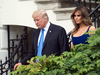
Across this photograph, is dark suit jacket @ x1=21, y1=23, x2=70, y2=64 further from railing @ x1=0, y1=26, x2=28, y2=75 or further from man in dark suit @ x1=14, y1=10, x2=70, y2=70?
railing @ x1=0, y1=26, x2=28, y2=75

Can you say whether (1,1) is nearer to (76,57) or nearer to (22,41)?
(22,41)

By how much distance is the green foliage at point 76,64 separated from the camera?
2055mm

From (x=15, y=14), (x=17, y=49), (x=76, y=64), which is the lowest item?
(x=17, y=49)

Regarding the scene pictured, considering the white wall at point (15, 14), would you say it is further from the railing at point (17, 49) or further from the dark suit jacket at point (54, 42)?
the dark suit jacket at point (54, 42)

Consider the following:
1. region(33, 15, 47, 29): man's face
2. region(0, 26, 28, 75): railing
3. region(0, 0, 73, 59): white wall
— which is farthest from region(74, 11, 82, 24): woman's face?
region(0, 26, 28, 75): railing

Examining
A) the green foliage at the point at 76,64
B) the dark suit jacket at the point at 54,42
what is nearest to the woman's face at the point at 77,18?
the dark suit jacket at the point at 54,42

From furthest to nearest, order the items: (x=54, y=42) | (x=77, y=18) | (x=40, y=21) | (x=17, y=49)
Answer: (x=17, y=49), (x=77, y=18), (x=54, y=42), (x=40, y=21)

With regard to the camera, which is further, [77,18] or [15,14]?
[15,14]

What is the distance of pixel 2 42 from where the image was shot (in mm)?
6590

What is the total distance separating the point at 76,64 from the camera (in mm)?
2127

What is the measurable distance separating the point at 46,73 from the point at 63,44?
1.14 metres

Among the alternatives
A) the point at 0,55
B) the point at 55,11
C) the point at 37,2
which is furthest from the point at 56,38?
the point at 0,55

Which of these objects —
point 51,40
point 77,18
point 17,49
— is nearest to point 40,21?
point 51,40

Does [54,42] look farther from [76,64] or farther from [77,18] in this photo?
[76,64]
